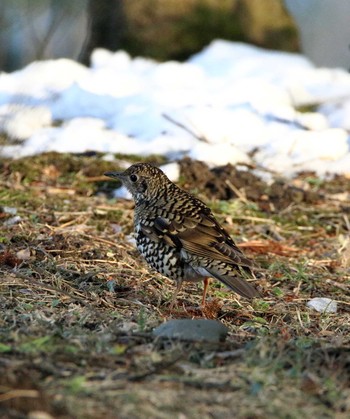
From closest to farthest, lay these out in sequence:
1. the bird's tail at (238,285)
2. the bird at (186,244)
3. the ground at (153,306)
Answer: the ground at (153,306)
the bird's tail at (238,285)
the bird at (186,244)

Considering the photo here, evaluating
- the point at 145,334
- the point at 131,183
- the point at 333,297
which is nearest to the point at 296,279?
the point at 333,297

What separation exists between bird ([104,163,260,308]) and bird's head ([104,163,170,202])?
0.16 ft

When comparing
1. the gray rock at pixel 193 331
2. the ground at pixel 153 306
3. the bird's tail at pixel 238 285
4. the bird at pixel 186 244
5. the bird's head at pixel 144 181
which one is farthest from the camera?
the bird's head at pixel 144 181

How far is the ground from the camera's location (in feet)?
10.4

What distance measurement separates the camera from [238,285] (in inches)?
192

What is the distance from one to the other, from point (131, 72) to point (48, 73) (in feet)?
3.36

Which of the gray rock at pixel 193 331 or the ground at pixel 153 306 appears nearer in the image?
the ground at pixel 153 306

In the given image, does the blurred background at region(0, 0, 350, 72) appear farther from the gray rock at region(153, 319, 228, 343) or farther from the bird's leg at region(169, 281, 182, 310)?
the gray rock at region(153, 319, 228, 343)

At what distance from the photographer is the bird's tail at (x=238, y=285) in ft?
15.7

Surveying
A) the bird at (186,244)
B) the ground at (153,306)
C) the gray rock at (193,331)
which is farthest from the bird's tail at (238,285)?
the gray rock at (193,331)

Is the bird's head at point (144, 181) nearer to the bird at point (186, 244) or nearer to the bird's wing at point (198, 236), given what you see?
the bird at point (186, 244)

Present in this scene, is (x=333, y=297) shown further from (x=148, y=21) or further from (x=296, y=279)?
(x=148, y=21)

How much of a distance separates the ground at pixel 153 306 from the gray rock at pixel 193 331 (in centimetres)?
7

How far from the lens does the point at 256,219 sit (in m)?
7.13
